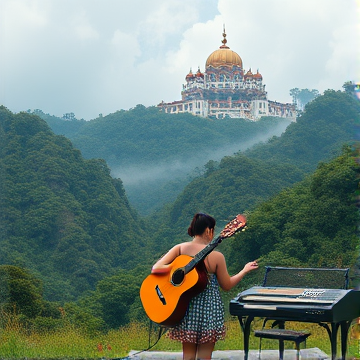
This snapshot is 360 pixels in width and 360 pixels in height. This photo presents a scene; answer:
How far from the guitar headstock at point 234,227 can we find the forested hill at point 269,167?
23.7m

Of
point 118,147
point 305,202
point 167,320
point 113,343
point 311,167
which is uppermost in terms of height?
point 118,147

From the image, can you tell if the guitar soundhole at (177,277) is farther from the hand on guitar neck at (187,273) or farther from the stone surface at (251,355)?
the stone surface at (251,355)

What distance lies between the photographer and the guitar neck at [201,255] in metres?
3.12

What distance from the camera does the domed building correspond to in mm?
53375

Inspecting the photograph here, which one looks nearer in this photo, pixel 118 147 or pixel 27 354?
pixel 27 354

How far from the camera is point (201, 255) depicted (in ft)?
10.4

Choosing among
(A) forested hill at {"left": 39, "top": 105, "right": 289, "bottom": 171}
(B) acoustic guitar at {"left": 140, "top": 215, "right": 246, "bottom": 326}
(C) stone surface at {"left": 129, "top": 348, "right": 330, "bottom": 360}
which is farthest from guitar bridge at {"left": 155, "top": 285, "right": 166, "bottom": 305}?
(A) forested hill at {"left": 39, "top": 105, "right": 289, "bottom": 171}

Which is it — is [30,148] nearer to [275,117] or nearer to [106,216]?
[106,216]

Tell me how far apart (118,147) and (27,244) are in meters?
24.0

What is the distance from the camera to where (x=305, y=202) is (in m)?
18.9

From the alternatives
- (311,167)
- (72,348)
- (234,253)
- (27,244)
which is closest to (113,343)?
(72,348)

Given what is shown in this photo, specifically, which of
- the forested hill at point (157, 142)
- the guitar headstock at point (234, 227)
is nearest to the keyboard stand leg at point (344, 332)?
the guitar headstock at point (234, 227)

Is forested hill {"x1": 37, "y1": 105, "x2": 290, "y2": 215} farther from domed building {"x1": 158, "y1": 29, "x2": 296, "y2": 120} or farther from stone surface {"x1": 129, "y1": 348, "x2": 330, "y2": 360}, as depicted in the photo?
stone surface {"x1": 129, "y1": 348, "x2": 330, "y2": 360}

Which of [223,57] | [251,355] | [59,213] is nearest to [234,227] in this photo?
[251,355]
